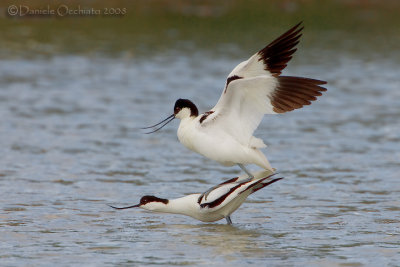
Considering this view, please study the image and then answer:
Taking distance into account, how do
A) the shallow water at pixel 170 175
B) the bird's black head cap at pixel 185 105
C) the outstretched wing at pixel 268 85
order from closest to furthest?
1. the shallow water at pixel 170 175
2. the outstretched wing at pixel 268 85
3. the bird's black head cap at pixel 185 105

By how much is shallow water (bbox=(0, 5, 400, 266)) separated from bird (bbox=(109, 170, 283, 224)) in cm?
16

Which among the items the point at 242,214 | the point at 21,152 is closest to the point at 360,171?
the point at 242,214

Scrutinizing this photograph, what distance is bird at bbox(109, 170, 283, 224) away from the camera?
8781 mm

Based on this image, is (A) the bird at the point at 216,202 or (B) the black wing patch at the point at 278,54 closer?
(B) the black wing patch at the point at 278,54

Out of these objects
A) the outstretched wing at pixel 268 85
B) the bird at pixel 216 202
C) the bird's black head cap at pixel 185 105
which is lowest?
the bird at pixel 216 202

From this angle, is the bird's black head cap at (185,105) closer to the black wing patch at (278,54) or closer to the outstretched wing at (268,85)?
the outstretched wing at (268,85)

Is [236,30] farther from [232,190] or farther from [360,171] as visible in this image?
[232,190]

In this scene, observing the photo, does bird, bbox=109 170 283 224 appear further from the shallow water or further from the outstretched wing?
the outstretched wing

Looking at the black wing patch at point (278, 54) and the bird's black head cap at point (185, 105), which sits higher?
the black wing patch at point (278, 54)

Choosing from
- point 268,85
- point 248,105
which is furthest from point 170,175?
point 268,85

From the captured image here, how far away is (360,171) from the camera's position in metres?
12.0

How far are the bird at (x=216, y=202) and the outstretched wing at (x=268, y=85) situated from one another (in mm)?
675

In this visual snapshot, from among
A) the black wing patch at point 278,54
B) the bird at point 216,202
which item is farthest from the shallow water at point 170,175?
the black wing patch at point 278,54

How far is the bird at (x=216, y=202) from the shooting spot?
878cm
